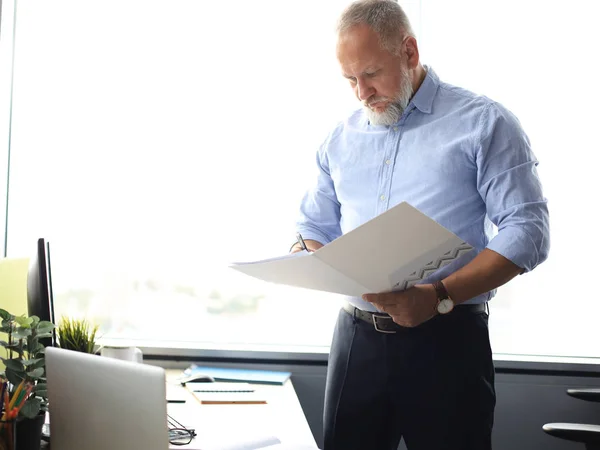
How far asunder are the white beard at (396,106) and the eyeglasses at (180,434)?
0.95 m

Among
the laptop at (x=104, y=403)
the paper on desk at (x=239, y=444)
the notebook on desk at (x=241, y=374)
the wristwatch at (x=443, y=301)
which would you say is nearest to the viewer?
the laptop at (x=104, y=403)

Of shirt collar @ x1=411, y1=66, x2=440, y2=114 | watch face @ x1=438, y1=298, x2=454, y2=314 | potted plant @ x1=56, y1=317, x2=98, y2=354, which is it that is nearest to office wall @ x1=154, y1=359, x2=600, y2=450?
watch face @ x1=438, y1=298, x2=454, y2=314

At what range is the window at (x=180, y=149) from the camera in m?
2.82

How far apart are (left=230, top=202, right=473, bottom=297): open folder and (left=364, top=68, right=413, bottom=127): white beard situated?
52cm

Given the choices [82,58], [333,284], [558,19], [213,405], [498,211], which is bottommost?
[213,405]

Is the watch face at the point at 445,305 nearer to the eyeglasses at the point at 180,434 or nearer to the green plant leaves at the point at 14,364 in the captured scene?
the eyeglasses at the point at 180,434

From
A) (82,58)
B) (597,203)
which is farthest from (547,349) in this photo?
(82,58)

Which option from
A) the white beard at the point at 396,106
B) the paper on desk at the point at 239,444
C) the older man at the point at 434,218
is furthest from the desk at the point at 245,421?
the white beard at the point at 396,106

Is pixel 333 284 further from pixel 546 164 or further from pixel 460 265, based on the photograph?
pixel 546 164

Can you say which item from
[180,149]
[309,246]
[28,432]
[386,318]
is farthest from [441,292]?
[180,149]

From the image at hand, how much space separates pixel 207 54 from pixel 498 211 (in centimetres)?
157

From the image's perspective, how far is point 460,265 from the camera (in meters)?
1.80

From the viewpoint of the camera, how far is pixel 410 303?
5.32ft

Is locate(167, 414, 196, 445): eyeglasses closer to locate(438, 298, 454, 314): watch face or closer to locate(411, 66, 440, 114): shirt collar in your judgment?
locate(438, 298, 454, 314): watch face
